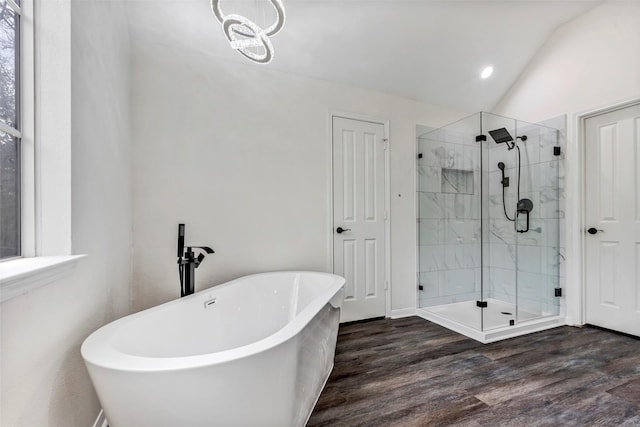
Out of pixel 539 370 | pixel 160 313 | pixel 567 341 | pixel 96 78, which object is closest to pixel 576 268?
pixel 567 341

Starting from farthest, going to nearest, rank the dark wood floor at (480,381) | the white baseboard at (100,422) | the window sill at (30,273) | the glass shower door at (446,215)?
the glass shower door at (446,215), the dark wood floor at (480,381), the white baseboard at (100,422), the window sill at (30,273)

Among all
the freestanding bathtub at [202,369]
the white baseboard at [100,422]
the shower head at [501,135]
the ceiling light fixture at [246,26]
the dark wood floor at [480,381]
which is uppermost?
the ceiling light fixture at [246,26]

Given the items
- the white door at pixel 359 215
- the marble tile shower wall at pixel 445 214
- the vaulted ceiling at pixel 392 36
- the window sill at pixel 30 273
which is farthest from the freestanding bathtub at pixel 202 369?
the vaulted ceiling at pixel 392 36

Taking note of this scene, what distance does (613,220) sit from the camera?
2723 millimetres

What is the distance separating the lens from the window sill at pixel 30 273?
70 cm

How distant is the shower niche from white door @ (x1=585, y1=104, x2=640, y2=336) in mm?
275

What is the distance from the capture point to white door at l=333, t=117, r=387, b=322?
2.91 m

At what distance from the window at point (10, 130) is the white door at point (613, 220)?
4176 mm

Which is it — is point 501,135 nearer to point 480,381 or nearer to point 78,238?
point 480,381

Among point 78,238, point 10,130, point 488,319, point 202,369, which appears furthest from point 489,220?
point 10,130

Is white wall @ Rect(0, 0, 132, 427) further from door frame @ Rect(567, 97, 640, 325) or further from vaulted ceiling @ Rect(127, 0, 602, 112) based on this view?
door frame @ Rect(567, 97, 640, 325)

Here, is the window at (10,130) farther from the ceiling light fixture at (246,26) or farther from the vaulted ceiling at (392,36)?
the vaulted ceiling at (392,36)

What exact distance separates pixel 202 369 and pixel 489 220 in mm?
3230

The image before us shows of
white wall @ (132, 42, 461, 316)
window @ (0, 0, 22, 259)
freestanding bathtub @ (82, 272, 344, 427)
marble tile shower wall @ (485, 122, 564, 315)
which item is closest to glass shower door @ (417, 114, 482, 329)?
marble tile shower wall @ (485, 122, 564, 315)
